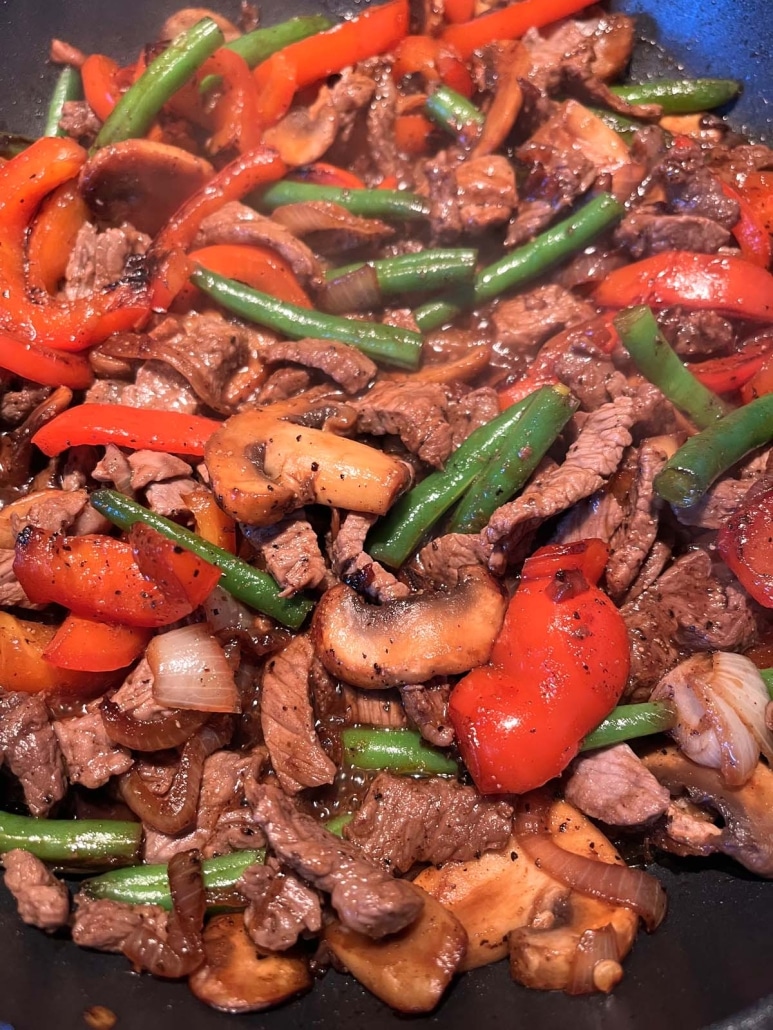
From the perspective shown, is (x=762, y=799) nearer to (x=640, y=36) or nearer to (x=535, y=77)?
(x=535, y=77)

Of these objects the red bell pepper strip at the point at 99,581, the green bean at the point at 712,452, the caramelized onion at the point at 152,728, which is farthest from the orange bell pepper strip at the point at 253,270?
the caramelized onion at the point at 152,728

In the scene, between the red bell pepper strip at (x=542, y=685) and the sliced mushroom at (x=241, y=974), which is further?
the red bell pepper strip at (x=542, y=685)

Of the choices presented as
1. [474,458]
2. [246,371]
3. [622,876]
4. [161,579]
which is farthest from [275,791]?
[246,371]

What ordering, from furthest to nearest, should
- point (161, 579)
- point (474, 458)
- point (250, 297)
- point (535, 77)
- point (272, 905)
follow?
point (535, 77) < point (250, 297) < point (474, 458) < point (161, 579) < point (272, 905)

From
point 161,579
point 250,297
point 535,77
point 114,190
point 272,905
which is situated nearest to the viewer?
point 272,905

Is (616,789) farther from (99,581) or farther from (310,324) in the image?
(310,324)

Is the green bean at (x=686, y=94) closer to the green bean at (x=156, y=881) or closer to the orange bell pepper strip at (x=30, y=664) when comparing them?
the orange bell pepper strip at (x=30, y=664)

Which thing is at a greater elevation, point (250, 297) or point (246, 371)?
point (250, 297)
